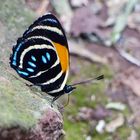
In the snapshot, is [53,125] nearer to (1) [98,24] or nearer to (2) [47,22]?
(2) [47,22]

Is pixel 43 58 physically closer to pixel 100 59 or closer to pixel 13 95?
pixel 13 95

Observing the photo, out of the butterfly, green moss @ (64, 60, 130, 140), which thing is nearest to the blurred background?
green moss @ (64, 60, 130, 140)

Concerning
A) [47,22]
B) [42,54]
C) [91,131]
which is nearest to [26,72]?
[42,54]

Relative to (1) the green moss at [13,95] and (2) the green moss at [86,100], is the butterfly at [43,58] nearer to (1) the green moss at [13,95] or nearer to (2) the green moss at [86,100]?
(1) the green moss at [13,95]

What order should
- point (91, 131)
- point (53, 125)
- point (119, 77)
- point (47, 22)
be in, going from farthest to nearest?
1. point (119, 77)
2. point (91, 131)
3. point (47, 22)
4. point (53, 125)

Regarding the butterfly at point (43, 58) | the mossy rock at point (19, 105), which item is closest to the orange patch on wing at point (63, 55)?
the butterfly at point (43, 58)

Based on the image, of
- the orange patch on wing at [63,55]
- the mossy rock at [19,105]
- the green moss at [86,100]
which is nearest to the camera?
the mossy rock at [19,105]

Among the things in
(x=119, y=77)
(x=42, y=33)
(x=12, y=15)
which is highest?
(x=42, y=33)

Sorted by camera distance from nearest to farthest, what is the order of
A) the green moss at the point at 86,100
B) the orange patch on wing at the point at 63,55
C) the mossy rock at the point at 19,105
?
1. the mossy rock at the point at 19,105
2. the orange patch on wing at the point at 63,55
3. the green moss at the point at 86,100

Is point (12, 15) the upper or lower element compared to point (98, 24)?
upper

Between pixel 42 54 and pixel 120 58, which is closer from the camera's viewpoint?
pixel 42 54
